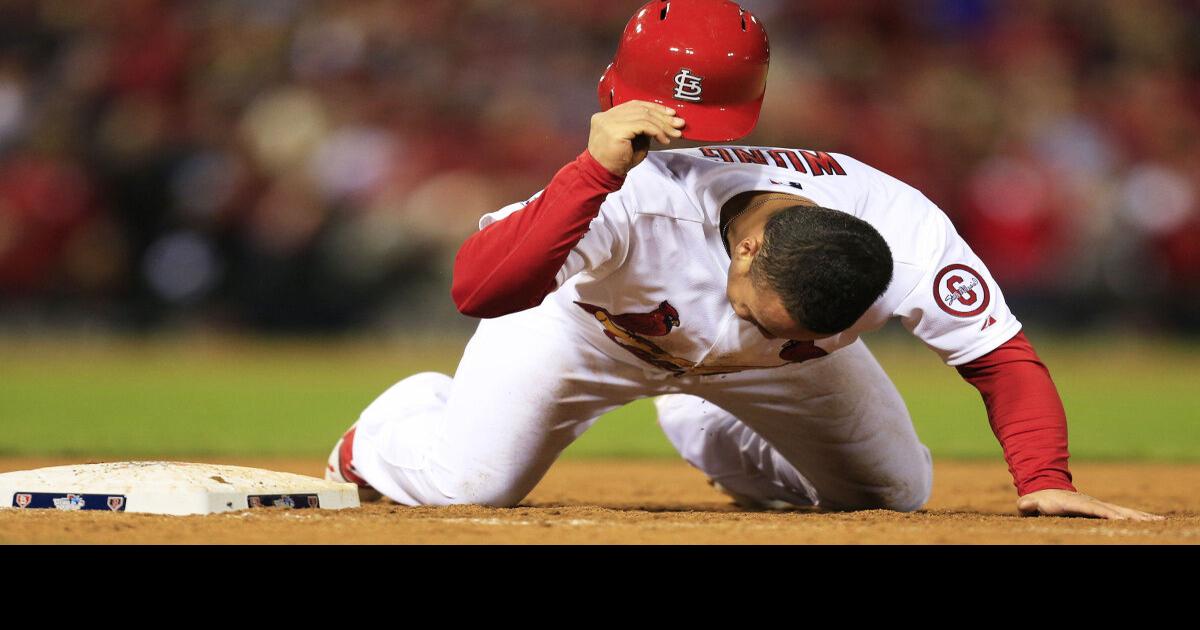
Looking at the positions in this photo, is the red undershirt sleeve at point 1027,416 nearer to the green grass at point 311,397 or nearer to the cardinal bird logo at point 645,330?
the cardinal bird logo at point 645,330

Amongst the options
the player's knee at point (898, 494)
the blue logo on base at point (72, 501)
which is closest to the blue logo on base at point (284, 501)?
the blue logo on base at point (72, 501)

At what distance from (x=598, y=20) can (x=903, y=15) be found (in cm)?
290

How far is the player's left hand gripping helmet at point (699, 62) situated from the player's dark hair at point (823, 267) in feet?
1.56

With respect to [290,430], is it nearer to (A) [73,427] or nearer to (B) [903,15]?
(A) [73,427]

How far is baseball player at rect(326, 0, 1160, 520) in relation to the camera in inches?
125

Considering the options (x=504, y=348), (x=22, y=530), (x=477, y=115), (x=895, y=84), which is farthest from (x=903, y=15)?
(x=22, y=530)

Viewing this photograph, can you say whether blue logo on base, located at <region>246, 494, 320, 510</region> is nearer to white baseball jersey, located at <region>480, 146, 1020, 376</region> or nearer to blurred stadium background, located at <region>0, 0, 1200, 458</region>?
white baseball jersey, located at <region>480, 146, 1020, 376</region>

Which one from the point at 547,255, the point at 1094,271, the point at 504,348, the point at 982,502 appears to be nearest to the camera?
the point at 547,255

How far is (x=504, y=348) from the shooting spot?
4.02 m

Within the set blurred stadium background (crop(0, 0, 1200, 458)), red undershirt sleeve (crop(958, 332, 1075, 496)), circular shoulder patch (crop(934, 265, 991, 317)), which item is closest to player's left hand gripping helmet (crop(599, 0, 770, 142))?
circular shoulder patch (crop(934, 265, 991, 317))

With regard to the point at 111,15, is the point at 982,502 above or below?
below

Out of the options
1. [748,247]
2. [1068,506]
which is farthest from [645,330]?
[1068,506]

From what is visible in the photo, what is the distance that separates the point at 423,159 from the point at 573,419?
8066 millimetres

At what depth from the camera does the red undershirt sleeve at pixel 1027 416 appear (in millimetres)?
3568
